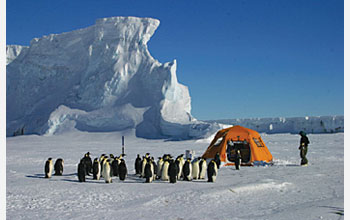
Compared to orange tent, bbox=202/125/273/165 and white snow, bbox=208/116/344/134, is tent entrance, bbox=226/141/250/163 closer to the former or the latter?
orange tent, bbox=202/125/273/165

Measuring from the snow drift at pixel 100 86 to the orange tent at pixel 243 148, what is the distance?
14.6 metres

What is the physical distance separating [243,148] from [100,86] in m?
23.3

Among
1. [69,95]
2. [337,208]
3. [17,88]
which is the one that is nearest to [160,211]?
[337,208]

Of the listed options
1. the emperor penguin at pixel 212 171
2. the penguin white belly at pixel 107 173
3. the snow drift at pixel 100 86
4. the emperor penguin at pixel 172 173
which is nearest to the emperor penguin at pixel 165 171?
the emperor penguin at pixel 172 173

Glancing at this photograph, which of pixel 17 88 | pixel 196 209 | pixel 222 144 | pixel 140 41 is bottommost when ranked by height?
pixel 196 209

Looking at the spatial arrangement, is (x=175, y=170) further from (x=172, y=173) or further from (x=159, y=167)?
(x=159, y=167)

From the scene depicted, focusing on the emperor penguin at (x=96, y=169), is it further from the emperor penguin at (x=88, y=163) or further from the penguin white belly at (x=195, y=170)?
the penguin white belly at (x=195, y=170)

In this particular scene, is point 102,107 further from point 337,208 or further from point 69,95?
point 337,208

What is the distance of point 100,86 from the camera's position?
3450 centimetres
